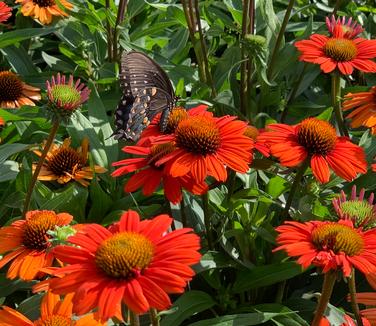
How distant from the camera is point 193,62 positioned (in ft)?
12.1

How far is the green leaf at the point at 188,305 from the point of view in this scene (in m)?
1.97

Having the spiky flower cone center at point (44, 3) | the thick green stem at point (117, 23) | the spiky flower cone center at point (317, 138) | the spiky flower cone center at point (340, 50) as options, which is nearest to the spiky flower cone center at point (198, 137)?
the spiky flower cone center at point (317, 138)

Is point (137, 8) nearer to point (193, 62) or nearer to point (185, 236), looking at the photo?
point (193, 62)

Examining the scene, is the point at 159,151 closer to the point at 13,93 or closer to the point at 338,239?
the point at 338,239

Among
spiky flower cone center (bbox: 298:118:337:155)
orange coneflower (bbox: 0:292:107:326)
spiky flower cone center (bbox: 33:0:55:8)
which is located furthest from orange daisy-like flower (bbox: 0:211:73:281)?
spiky flower cone center (bbox: 33:0:55:8)

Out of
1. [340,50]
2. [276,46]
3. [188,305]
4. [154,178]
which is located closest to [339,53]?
[340,50]

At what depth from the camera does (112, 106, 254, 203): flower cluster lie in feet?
6.14

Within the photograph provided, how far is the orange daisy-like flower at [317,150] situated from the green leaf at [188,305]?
444mm

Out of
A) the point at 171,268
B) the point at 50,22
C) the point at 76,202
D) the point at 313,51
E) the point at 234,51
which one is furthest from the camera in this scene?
the point at 50,22

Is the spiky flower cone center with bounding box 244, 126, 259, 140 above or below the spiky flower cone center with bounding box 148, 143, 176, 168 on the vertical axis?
below

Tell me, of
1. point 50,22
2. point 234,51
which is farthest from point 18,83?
point 234,51

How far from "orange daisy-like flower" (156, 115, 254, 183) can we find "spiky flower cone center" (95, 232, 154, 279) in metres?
0.44

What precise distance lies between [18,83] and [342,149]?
1.53 m

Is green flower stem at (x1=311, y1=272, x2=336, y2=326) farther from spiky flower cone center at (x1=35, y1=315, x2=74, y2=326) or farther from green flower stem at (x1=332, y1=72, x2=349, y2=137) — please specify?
green flower stem at (x1=332, y1=72, x2=349, y2=137)
